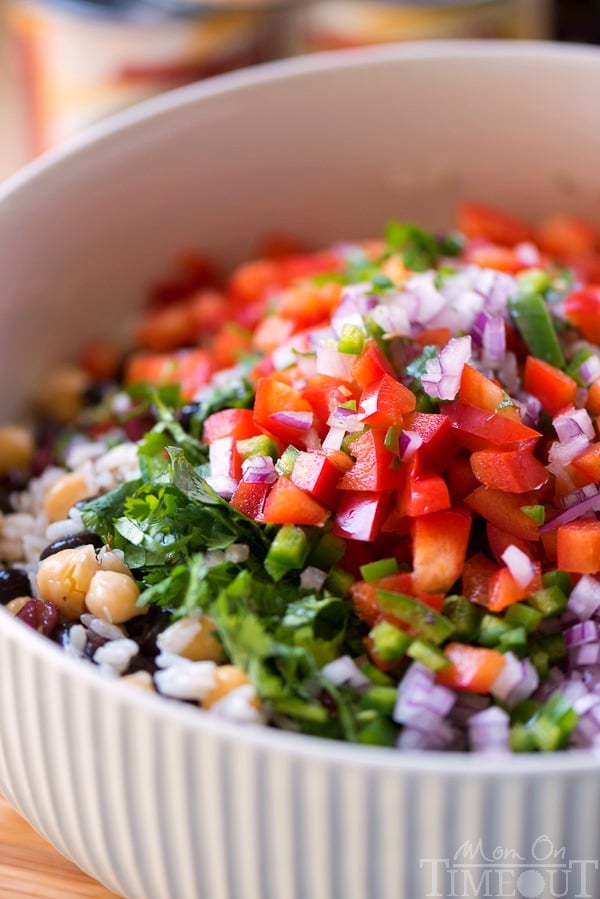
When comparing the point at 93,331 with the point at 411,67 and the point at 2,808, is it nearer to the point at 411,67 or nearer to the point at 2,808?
the point at 411,67

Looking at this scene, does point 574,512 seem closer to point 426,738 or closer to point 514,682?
point 514,682

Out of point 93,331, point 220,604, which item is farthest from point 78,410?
point 220,604

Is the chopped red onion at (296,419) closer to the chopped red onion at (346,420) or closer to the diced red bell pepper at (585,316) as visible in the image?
the chopped red onion at (346,420)

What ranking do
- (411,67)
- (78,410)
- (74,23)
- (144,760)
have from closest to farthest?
(144,760) < (78,410) < (411,67) < (74,23)

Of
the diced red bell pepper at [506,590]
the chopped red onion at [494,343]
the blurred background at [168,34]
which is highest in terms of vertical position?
the blurred background at [168,34]

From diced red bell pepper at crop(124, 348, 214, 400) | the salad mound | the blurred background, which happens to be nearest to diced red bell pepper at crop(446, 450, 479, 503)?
the salad mound

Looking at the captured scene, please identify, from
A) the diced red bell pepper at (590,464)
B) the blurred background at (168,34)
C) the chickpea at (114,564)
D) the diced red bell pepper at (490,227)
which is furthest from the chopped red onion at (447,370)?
the blurred background at (168,34)
